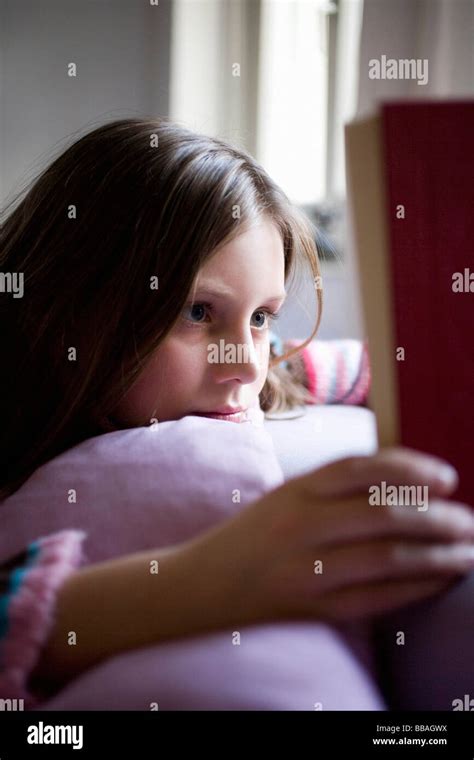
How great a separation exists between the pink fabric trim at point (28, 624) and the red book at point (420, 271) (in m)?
0.19

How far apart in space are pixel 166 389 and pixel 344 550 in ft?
0.89

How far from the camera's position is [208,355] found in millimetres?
565

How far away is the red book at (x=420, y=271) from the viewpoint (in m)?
0.37

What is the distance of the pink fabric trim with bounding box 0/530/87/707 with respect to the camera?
33 cm

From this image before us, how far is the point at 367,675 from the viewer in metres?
0.34

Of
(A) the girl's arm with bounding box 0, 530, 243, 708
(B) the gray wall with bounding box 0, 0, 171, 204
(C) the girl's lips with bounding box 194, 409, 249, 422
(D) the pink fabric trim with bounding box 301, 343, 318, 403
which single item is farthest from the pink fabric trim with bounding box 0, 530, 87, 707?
(D) the pink fabric trim with bounding box 301, 343, 318, 403

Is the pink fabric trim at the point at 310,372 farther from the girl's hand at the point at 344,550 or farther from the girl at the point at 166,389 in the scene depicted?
the girl's hand at the point at 344,550

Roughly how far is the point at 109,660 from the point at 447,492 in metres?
0.18

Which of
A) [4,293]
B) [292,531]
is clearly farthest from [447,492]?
[4,293]

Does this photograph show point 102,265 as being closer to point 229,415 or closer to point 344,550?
point 229,415

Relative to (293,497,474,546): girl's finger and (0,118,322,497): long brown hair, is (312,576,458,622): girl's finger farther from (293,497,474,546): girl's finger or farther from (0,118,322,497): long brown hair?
(0,118,322,497): long brown hair

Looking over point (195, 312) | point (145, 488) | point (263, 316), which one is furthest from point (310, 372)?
point (145, 488)

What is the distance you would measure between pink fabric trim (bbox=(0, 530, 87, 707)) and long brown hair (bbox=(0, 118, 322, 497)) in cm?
19

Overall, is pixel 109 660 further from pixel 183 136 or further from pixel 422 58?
pixel 422 58
